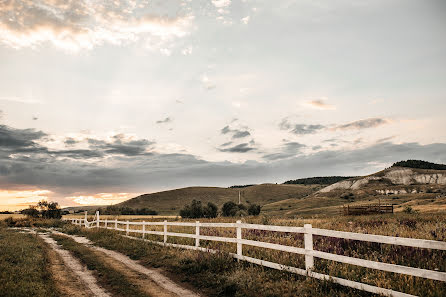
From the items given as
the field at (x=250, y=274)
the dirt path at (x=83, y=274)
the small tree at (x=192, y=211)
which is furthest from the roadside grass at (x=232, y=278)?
the small tree at (x=192, y=211)

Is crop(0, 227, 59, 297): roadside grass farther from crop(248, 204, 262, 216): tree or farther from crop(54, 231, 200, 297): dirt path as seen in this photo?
crop(248, 204, 262, 216): tree

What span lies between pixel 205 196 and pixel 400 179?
101 meters

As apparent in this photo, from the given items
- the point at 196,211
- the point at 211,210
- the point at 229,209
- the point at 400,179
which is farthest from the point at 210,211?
the point at 400,179

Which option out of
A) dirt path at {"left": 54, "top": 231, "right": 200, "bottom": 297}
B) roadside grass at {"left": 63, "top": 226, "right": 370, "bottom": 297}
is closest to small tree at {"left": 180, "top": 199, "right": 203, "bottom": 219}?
dirt path at {"left": 54, "top": 231, "right": 200, "bottom": 297}

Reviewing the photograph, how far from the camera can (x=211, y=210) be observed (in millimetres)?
67312

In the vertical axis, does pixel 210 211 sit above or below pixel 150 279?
below

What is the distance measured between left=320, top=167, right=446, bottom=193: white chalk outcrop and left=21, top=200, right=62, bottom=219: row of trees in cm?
12983

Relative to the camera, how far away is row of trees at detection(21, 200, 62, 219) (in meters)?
68.6

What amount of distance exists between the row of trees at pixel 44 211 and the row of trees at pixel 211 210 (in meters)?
30.2

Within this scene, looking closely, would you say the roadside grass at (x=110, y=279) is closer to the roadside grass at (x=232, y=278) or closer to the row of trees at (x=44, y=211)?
the roadside grass at (x=232, y=278)

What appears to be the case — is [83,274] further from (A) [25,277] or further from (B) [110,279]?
(A) [25,277]

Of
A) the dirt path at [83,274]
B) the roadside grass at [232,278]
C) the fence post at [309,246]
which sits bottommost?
the dirt path at [83,274]

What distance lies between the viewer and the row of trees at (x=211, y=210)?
2581 inches

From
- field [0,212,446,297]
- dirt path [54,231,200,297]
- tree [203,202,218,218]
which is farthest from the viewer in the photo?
tree [203,202,218,218]
